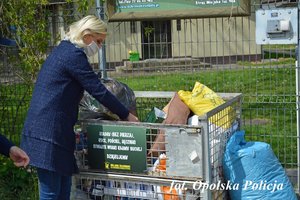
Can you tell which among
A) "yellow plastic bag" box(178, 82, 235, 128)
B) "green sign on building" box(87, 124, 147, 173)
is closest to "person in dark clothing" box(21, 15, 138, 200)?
"green sign on building" box(87, 124, 147, 173)

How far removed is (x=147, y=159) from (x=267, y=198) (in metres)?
1.00

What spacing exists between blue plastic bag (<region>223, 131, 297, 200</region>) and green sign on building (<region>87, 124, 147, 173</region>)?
2.28 ft

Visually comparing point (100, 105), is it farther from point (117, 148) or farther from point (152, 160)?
point (152, 160)

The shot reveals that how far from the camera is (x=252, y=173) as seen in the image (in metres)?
4.03

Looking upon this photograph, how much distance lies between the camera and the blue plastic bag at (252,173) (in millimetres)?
4027

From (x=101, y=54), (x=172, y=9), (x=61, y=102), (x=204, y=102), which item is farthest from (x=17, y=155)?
(x=172, y=9)

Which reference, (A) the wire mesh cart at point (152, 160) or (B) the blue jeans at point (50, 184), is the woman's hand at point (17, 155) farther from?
(A) the wire mesh cart at point (152, 160)

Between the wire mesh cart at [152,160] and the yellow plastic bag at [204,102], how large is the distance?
25 millimetres

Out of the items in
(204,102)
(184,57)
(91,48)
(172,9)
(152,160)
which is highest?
(172,9)

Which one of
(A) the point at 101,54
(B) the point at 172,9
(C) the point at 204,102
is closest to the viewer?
(C) the point at 204,102

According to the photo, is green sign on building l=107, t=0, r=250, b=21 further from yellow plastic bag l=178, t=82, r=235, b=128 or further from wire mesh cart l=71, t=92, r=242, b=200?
wire mesh cart l=71, t=92, r=242, b=200

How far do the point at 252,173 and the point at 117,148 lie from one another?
1.05m

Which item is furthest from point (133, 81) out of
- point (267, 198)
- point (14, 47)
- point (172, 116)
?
point (267, 198)

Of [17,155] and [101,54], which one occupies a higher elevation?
[101,54]
